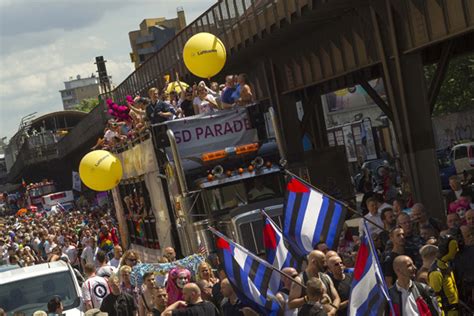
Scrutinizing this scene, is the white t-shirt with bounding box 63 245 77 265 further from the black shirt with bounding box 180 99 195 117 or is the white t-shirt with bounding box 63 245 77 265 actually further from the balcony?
the balcony

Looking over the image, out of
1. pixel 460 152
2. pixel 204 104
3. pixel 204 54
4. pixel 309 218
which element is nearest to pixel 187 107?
pixel 204 104

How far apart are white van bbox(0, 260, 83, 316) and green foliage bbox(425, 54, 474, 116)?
41.5m

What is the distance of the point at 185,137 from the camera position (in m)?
16.2

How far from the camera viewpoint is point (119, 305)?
1267 centimetres

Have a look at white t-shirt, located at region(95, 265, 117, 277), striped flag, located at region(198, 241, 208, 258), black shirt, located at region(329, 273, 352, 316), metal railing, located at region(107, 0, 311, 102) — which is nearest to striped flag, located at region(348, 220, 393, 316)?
black shirt, located at region(329, 273, 352, 316)

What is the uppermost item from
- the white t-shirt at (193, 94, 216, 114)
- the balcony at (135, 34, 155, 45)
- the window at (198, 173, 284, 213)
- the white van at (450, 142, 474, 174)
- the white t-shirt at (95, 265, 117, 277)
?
the balcony at (135, 34, 155, 45)

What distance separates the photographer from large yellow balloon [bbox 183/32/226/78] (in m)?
17.4

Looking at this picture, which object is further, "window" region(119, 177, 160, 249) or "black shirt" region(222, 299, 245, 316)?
"window" region(119, 177, 160, 249)

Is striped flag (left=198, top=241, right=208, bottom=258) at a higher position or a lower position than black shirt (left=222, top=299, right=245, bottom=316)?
higher

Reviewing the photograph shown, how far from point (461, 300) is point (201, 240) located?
5.62 m

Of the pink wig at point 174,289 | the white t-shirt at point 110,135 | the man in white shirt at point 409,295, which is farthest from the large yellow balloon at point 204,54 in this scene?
the man in white shirt at point 409,295

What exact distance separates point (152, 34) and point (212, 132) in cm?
12392

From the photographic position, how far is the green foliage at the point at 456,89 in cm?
5356

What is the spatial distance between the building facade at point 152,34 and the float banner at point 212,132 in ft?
378
